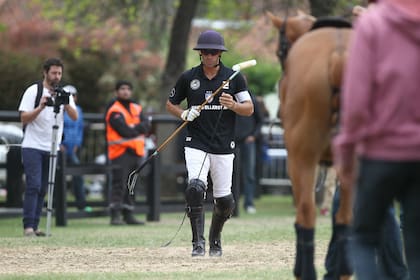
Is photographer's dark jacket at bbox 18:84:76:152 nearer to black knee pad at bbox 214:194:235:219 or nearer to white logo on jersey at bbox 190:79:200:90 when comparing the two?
white logo on jersey at bbox 190:79:200:90

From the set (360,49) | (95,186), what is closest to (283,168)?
(95,186)

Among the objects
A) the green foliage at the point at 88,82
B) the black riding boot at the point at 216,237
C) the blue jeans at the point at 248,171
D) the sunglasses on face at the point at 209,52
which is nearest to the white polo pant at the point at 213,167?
the black riding boot at the point at 216,237

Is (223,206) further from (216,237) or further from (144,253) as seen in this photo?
(144,253)

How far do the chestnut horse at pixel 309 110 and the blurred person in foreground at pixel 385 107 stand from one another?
4.86ft

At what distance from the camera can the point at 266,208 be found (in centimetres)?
2320

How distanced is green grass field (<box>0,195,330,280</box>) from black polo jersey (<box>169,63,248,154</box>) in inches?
47.7

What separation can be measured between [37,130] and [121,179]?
3106mm

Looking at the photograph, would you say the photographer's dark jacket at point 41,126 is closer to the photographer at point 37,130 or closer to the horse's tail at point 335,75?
the photographer at point 37,130

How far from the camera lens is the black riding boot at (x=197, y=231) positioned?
38.0 feet

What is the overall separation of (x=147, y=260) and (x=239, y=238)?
3065 mm

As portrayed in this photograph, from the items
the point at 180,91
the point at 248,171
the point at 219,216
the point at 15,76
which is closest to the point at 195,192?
the point at 219,216

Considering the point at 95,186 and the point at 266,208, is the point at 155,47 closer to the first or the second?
the point at 95,186

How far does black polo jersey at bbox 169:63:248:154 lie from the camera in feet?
38.2

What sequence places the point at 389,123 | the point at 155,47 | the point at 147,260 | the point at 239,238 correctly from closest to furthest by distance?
the point at 389,123, the point at 147,260, the point at 239,238, the point at 155,47
